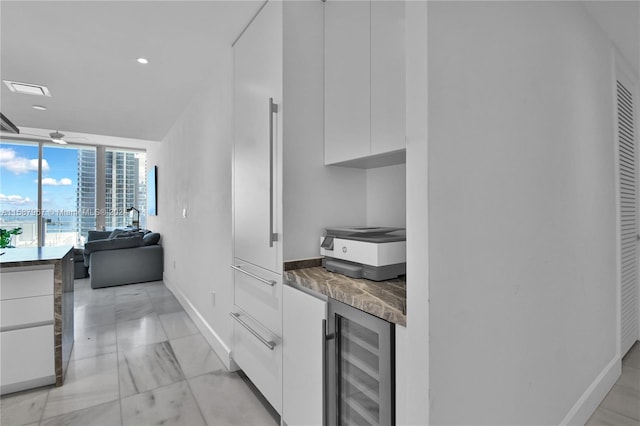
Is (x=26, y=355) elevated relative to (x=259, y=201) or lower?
lower

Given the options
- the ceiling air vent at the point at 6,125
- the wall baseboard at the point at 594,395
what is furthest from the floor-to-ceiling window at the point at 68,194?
the wall baseboard at the point at 594,395

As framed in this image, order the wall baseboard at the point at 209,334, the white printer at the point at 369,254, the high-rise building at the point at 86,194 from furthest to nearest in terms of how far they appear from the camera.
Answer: the high-rise building at the point at 86,194 → the wall baseboard at the point at 209,334 → the white printer at the point at 369,254

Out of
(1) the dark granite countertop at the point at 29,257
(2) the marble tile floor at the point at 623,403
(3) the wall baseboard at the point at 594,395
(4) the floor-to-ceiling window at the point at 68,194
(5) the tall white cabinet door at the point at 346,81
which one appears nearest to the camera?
(5) the tall white cabinet door at the point at 346,81

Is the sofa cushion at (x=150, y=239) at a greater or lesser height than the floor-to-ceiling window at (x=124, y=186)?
lesser

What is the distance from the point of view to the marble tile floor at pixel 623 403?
1.77m

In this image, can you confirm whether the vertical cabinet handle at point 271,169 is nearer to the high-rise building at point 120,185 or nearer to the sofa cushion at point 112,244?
the sofa cushion at point 112,244

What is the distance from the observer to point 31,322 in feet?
6.63

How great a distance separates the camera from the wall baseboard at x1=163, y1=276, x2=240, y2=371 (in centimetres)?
232

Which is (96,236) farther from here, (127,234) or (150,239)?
(150,239)

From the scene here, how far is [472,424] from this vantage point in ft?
3.31

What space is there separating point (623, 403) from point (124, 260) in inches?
224

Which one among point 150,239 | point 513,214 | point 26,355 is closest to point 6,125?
point 26,355

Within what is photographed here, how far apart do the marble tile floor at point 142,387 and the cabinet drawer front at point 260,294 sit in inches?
21.1

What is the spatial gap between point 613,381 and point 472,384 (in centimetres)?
191
